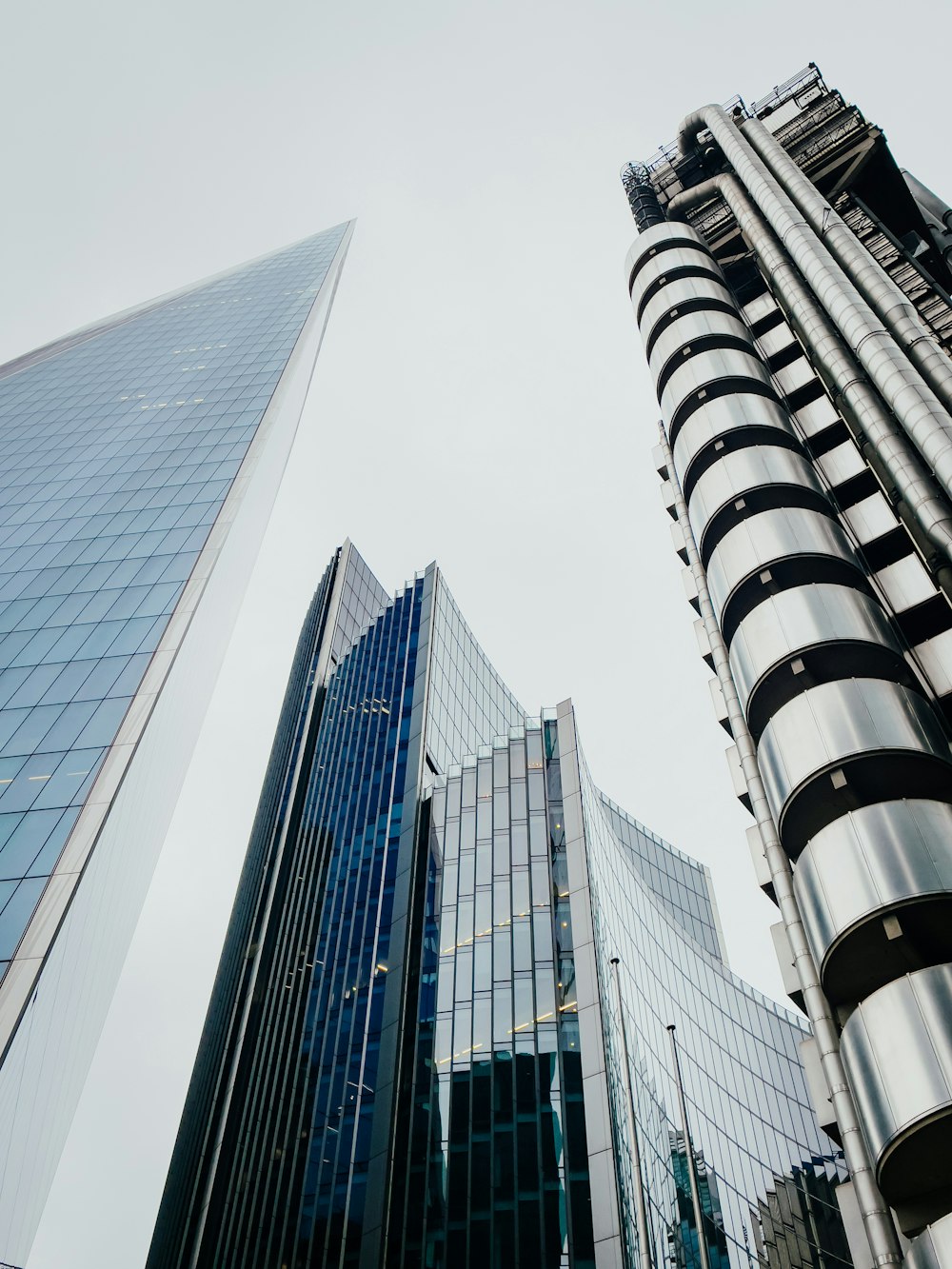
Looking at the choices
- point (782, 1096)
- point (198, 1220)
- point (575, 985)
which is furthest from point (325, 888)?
point (782, 1096)

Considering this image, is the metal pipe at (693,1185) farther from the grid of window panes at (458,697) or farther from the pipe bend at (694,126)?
the grid of window panes at (458,697)

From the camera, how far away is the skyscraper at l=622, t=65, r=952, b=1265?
19156mm

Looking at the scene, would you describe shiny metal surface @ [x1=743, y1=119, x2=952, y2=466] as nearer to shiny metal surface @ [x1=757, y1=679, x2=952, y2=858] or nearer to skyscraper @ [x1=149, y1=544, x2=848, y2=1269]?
shiny metal surface @ [x1=757, y1=679, x2=952, y2=858]

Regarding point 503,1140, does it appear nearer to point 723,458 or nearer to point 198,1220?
point 198,1220

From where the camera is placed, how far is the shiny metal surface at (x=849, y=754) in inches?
916

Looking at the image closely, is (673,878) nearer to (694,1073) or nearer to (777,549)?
(694,1073)

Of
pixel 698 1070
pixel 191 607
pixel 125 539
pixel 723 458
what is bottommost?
pixel 723 458

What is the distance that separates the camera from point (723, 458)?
33719 millimetres

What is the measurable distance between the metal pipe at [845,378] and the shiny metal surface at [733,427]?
2.17 metres

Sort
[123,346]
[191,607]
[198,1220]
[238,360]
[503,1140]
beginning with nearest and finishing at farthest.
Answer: [503,1140]
[191,607]
[198,1220]
[238,360]
[123,346]

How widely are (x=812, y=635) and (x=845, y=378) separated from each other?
10.3 meters

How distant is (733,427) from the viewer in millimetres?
34906

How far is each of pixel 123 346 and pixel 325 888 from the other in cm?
7216

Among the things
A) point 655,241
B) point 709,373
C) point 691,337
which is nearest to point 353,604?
point 655,241
